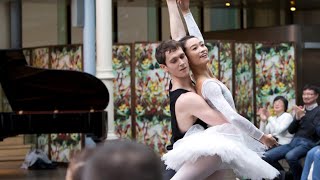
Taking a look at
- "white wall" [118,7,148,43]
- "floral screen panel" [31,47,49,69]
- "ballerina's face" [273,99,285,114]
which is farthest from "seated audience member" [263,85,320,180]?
"white wall" [118,7,148,43]

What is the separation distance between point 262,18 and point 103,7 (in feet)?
25.8

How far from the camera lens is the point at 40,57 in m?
15.2

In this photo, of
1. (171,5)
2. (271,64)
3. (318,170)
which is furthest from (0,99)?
(171,5)

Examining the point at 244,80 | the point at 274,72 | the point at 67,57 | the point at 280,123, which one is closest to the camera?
the point at 280,123

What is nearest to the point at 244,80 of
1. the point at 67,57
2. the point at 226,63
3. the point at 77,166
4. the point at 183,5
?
the point at 226,63

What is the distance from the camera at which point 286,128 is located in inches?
412

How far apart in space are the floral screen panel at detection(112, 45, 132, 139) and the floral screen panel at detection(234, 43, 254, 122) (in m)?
1.90

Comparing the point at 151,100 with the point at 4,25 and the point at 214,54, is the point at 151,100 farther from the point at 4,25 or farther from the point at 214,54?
the point at 4,25

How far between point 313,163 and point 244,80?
214 inches

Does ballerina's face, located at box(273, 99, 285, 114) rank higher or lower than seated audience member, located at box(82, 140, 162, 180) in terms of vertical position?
lower

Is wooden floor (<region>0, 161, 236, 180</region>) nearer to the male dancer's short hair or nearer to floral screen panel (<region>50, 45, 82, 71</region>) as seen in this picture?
floral screen panel (<region>50, 45, 82, 71</region>)

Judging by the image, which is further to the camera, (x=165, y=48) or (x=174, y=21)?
(x=174, y=21)

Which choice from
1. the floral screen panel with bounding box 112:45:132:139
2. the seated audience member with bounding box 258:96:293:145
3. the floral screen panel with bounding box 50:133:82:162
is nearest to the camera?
the seated audience member with bounding box 258:96:293:145

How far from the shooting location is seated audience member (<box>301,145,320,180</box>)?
8688mm
